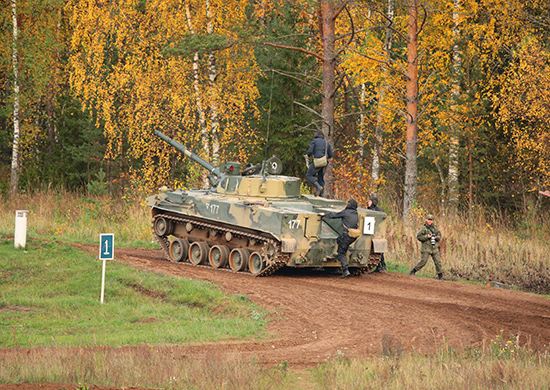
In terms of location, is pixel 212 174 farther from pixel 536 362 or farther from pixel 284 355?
pixel 536 362

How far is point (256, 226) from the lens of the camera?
16281 millimetres

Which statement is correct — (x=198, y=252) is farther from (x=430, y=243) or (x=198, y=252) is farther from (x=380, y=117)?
(x=380, y=117)

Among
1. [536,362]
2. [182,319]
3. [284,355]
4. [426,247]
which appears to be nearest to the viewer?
[536,362]

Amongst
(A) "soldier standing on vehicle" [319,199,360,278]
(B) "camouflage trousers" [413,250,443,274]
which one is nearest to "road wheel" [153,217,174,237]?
(A) "soldier standing on vehicle" [319,199,360,278]

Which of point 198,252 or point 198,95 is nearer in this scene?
point 198,252

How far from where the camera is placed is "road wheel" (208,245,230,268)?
1755 centimetres

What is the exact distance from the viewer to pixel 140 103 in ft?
84.6

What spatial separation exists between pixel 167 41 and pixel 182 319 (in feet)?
53.7

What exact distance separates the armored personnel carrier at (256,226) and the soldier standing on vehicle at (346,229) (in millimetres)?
252

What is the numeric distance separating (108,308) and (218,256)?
5021mm

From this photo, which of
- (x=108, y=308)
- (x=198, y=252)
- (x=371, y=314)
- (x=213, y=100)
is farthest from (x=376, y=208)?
(x=213, y=100)

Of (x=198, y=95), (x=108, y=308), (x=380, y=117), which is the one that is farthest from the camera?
(x=380, y=117)

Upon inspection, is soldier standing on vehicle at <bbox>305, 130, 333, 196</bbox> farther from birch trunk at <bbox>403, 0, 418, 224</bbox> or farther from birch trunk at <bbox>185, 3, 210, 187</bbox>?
birch trunk at <bbox>185, 3, 210, 187</bbox>

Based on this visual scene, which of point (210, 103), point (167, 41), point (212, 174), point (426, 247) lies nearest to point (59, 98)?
point (167, 41)
